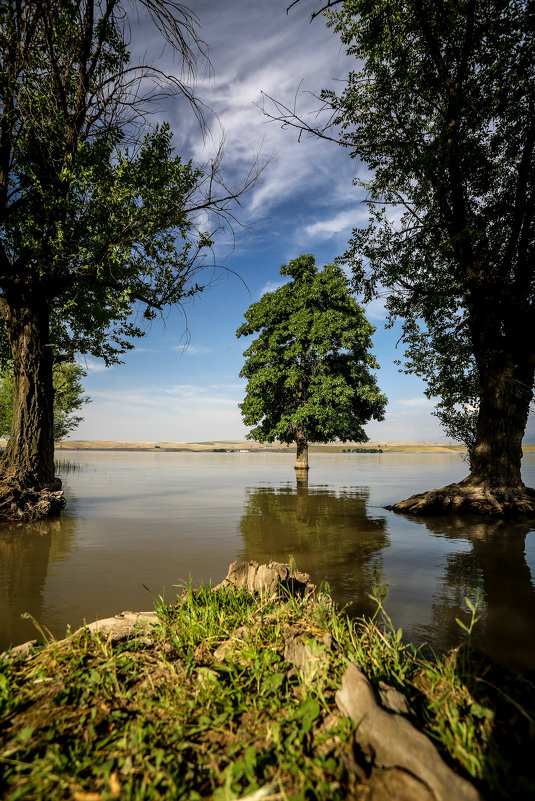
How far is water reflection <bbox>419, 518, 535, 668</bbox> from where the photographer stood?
4340 millimetres

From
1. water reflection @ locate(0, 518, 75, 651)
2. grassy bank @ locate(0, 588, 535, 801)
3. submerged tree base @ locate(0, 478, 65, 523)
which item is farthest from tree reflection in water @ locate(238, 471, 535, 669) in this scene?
submerged tree base @ locate(0, 478, 65, 523)

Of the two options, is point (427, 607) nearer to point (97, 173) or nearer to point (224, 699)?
point (224, 699)

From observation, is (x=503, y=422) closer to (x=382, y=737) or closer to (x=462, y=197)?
(x=462, y=197)

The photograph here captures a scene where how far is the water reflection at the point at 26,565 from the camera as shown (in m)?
4.69

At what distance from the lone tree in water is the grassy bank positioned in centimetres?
2101

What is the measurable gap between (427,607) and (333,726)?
3.99m

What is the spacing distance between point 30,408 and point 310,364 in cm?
1814

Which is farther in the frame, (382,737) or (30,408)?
(30,408)

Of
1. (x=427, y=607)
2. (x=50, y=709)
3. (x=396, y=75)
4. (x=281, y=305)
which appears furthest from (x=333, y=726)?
(x=281, y=305)

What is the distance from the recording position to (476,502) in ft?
45.5

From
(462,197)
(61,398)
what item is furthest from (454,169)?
(61,398)

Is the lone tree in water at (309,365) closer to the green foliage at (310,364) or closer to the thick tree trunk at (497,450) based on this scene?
the green foliage at (310,364)

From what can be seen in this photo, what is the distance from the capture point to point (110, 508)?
14.2 m

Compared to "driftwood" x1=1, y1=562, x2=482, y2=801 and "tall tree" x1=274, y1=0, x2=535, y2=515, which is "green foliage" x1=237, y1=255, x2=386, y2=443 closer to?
"tall tree" x1=274, y1=0, x2=535, y2=515
